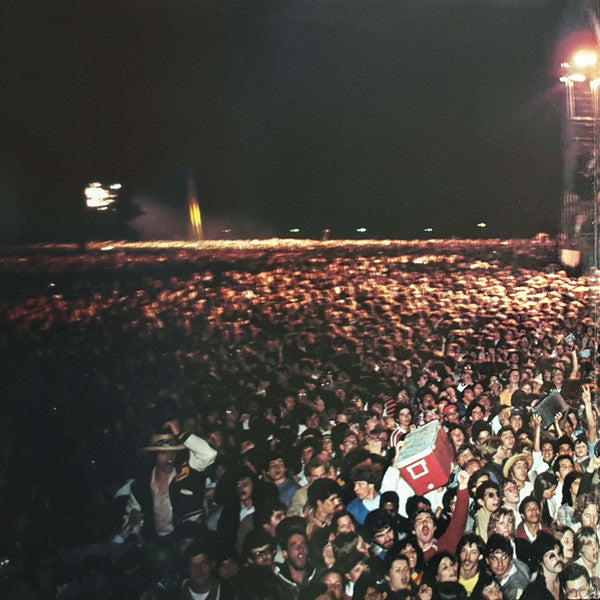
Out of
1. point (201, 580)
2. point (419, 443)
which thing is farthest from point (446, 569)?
point (201, 580)

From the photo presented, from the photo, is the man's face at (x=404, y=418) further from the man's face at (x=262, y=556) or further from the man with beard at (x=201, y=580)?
the man with beard at (x=201, y=580)

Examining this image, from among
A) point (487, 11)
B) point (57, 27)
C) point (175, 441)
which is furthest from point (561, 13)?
point (175, 441)

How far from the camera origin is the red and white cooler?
3.08 m

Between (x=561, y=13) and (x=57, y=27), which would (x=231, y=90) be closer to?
(x=57, y=27)

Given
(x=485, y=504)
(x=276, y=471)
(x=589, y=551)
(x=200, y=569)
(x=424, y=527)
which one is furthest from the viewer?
(x=589, y=551)

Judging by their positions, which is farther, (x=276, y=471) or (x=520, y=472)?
(x=520, y=472)

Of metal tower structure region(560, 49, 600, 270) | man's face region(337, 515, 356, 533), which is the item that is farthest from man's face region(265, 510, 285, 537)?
metal tower structure region(560, 49, 600, 270)

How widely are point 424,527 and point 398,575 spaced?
22cm

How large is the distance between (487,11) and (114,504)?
258 cm

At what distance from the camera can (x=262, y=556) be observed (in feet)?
9.32

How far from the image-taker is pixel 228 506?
286 centimetres

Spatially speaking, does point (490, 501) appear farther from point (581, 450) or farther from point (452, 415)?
point (581, 450)

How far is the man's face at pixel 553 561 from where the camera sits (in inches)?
124

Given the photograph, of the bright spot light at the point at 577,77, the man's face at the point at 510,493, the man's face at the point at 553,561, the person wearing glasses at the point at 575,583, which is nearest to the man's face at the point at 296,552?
the man's face at the point at 510,493
